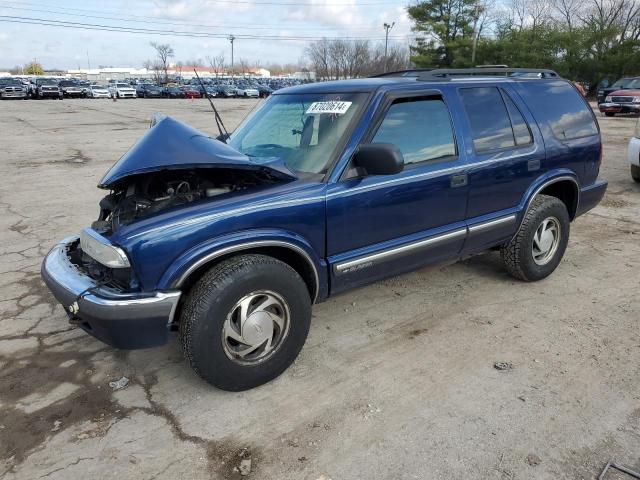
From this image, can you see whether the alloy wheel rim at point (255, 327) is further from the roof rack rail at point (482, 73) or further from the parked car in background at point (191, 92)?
the parked car in background at point (191, 92)

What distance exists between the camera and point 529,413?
2.77 m

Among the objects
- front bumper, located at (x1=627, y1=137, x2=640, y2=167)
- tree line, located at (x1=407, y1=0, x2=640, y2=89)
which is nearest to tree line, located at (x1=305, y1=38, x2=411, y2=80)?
tree line, located at (x1=407, y1=0, x2=640, y2=89)

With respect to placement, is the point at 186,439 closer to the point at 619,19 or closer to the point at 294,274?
the point at 294,274

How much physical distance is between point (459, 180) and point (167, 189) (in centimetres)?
206

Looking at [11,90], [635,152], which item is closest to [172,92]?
[11,90]

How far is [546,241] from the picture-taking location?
4.46m

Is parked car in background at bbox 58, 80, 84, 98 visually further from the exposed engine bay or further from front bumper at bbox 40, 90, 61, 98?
the exposed engine bay

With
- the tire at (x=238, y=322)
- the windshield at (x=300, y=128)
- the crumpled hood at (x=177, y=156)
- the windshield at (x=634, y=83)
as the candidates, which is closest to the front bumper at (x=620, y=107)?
the windshield at (x=634, y=83)

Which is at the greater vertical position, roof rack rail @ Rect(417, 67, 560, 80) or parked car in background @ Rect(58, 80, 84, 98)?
parked car in background @ Rect(58, 80, 84, 98)

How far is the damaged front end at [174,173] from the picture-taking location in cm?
279

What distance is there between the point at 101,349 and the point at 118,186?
1.18 meters

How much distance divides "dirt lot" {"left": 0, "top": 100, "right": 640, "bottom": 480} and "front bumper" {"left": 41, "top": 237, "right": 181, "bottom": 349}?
0.51m

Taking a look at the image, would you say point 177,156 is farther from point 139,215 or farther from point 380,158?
point 380,158

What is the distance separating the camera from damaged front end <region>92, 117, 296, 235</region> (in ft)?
9.16
